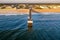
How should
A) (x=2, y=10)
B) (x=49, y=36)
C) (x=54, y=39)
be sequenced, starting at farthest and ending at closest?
(x=2, y=10)
(x=49, y=36)
(x=54, y=39)

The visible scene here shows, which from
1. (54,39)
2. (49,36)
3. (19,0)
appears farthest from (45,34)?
(19,0)

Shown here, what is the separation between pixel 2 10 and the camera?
259 inches

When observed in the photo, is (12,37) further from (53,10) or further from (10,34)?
(53,10)

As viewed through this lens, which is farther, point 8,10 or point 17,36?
point 8,10

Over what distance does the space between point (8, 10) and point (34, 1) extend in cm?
376

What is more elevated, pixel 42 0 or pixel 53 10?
pixel 42 0

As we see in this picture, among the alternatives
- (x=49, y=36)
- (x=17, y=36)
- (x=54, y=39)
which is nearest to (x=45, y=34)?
(x=49, y=36)

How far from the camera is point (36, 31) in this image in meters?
3.20

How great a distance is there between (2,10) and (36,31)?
150 inches

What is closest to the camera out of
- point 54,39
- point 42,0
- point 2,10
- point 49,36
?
point 54,39

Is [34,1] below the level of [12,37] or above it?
above

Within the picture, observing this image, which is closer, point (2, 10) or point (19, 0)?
point (19, 0)

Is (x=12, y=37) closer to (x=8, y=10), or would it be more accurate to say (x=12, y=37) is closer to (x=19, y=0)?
(x=19, y=0)

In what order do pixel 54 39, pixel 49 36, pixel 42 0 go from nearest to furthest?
pixel 54 39
pixel 49 36
pixel 42 0
